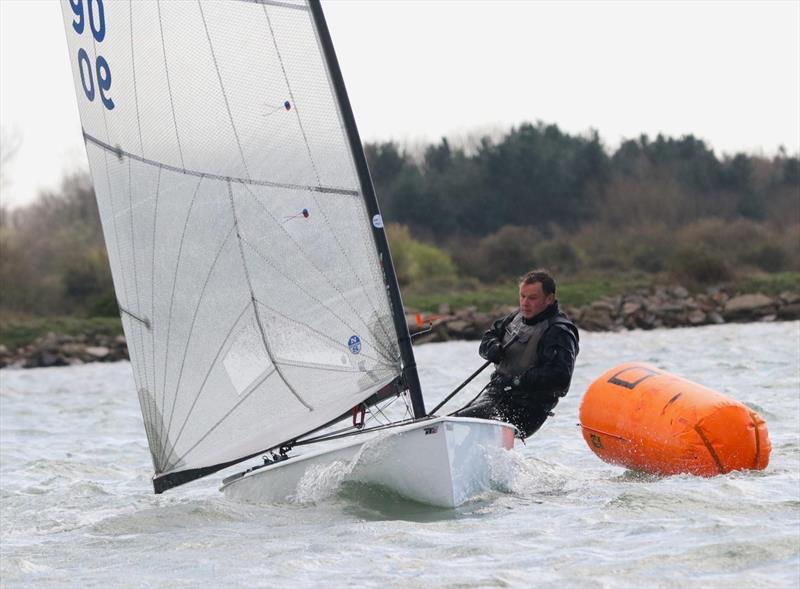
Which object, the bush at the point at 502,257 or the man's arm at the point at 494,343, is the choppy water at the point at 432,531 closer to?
the man's arm at the point at 494,343

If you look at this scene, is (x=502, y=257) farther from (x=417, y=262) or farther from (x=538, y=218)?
(x=538, y=218)

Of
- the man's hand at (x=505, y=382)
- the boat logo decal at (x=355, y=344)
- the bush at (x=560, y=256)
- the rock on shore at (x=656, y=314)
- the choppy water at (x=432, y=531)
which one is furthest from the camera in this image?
the bush at (x=560, y=256)

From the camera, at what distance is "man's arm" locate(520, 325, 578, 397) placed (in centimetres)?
640

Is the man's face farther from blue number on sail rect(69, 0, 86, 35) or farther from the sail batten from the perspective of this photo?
blue number on sail rect(69, 0, 86, 35)

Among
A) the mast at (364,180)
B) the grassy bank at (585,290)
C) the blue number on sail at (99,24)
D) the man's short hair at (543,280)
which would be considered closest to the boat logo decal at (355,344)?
the mast at (364,180)

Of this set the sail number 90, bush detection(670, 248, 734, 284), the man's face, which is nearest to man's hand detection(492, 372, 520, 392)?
the man's face

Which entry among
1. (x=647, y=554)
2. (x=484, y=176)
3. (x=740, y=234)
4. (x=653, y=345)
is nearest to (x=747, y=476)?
(x=647, y=554)

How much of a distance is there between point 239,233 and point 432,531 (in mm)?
1958

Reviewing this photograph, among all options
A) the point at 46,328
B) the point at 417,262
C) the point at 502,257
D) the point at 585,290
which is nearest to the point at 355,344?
the point at 46,328

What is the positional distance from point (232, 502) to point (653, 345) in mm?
13370

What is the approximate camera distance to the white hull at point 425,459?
5.66 metres

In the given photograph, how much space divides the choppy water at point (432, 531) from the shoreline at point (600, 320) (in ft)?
50.6

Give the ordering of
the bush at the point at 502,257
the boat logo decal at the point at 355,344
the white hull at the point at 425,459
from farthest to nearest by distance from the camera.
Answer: the bush at the point at 502,257 → the boat logo decal at the point at 355,344 → the white hull at the point at 425,459

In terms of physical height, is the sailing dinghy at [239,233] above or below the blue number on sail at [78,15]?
below
